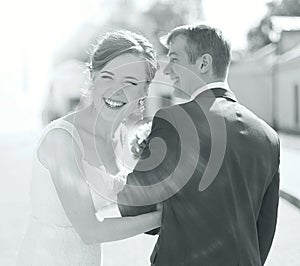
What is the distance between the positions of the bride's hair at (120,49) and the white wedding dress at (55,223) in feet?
0.90

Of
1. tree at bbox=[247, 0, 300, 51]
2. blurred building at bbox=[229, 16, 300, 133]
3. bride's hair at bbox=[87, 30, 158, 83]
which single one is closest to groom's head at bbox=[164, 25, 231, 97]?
bride's hair at bbox=[87, 30, 158, 83]

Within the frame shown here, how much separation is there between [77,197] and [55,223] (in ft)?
0.70

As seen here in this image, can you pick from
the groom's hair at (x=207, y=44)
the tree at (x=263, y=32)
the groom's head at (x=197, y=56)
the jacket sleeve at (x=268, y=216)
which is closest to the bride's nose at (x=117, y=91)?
the groom's head at (x=197, y=56)

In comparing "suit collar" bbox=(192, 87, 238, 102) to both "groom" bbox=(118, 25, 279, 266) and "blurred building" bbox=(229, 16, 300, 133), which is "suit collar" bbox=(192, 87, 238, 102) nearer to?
"groom" bbox=(118, 25, 279, 266)

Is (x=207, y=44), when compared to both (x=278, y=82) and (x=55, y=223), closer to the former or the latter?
(x=55, y=223)

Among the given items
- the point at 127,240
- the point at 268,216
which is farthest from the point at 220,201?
the point at 127,240

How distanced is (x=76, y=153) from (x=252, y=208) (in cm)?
67

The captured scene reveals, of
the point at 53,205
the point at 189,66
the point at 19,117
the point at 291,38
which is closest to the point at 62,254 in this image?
the point at 53,205

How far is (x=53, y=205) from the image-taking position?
8.08 ft

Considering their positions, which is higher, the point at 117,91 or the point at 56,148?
the point at 117,91

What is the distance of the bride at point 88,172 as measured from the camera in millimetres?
2361

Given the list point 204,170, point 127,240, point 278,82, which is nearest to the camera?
point 204,170

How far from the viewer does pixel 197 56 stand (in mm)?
2416

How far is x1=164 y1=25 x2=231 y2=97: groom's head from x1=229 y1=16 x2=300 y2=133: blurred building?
33.0m
